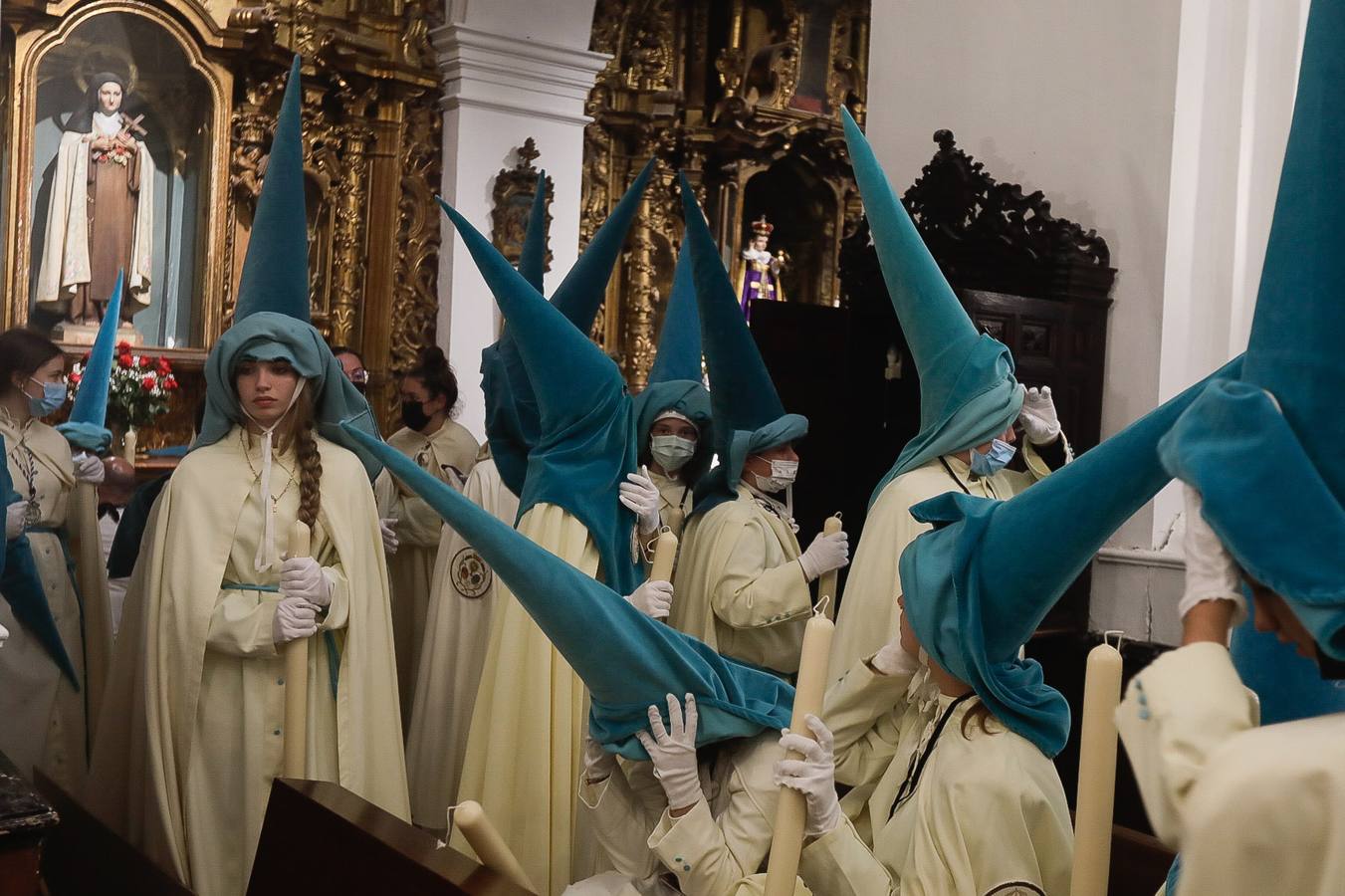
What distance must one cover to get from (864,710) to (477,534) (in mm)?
1238

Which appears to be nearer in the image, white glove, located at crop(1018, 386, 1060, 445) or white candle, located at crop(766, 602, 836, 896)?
white candle, located at crop(766, 602, 836, 896)

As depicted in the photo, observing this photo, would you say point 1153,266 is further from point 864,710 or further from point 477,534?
point 477,534

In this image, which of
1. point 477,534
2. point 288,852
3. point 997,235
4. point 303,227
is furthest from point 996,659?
point 997,235

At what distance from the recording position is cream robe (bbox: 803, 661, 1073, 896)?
2.36m

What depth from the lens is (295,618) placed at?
3549mm

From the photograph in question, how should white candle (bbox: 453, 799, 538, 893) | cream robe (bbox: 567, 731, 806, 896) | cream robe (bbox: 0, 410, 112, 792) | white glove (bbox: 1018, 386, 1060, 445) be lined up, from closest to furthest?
white candle (bbox: 453, 799, 538, 893) < cream robe (bbox: 567, 731, 806, 896) < cream robe (bbox: 0, 410, 112, 792) < white glove (bbox: 1018, 386, 1060, 445)

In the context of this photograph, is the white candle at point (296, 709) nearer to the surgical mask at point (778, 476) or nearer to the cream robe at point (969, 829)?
the cream robe at point (969, 829)

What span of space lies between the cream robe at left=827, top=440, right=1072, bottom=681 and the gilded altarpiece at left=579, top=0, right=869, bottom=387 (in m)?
7.66

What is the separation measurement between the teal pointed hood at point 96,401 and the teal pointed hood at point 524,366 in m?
1.43

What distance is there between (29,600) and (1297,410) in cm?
404

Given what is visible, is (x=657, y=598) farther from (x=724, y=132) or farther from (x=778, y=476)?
(x=724, y=132)

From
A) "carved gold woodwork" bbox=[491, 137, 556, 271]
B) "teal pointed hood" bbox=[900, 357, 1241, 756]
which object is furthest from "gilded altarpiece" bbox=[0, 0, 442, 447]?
"teal pointed hood" bbox=[900, 357, 1241, 756]

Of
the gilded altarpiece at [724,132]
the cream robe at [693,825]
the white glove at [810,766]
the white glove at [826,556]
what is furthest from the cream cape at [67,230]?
the white glove at [810,766]

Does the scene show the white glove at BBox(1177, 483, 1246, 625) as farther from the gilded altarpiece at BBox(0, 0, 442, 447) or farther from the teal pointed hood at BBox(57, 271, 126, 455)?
the gilded altarpiece at BBox(0, 0, 442, 447)
